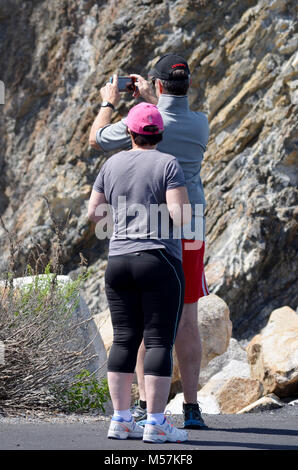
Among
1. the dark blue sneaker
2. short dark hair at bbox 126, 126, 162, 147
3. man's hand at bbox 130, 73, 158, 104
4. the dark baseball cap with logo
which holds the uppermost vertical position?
the dark baseball cap with logo

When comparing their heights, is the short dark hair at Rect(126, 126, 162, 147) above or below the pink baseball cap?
below

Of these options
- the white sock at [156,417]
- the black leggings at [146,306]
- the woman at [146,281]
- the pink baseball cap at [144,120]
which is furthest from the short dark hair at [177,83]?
the white sock at [156,417]

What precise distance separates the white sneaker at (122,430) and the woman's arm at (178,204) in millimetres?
1079

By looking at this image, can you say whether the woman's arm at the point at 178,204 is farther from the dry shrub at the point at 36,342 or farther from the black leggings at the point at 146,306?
the dry shrub at the point at 36,342

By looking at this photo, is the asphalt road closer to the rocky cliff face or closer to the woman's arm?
the woman's arm

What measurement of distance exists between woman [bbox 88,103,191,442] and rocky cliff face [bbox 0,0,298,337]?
8.14m

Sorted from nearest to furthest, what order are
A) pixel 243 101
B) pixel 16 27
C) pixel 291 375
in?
pixel 291 375, pixel 243 101, pixel 16 27

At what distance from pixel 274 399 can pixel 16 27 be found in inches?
629

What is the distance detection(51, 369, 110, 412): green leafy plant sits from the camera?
5863 mm

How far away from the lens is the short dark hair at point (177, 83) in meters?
5.08

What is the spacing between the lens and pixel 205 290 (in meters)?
5.12

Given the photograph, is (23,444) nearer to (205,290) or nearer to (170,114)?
(205,290)

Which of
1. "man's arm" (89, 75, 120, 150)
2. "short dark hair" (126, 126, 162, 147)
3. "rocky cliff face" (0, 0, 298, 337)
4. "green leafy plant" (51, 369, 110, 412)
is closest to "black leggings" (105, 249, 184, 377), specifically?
"short dark hair" (126, 126, 162, 147)
